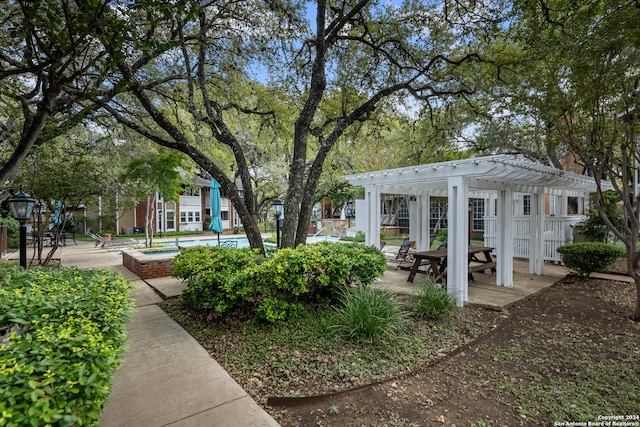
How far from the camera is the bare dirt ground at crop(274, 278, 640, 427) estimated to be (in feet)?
8.64

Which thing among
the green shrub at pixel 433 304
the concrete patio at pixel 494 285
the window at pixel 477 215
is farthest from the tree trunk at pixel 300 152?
the window at pixel 477 215

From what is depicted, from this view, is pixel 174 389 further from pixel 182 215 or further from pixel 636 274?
pixel 182 215

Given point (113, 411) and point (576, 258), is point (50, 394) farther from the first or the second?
point (576, 258)

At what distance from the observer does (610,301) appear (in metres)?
5.82

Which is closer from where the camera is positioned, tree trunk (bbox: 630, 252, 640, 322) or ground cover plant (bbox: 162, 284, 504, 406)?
ground cover plant (bbox: 162, 284, 504, 406)

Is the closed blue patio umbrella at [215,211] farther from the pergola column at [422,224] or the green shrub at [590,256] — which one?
the green shrub at [590,256]

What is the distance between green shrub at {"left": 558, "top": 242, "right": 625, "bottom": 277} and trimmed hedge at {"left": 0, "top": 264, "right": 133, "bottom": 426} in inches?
366

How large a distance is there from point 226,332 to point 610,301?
715 cm

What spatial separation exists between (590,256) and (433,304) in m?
5.25

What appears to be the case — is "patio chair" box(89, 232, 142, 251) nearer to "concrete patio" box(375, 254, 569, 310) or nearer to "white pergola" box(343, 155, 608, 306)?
"white pergola" box(343, 155, 608, 306)

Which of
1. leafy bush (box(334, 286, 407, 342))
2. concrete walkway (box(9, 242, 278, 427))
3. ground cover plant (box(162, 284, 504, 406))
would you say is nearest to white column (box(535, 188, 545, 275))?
ground cover plant (box(162, 284, 504, 406))

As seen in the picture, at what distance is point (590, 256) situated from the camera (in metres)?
7.20

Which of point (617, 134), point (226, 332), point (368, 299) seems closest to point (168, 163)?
point (226, 332)

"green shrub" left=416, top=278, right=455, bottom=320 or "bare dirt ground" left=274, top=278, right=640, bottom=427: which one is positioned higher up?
"green shrub" left=416, top=278, right=455, bottom=320
